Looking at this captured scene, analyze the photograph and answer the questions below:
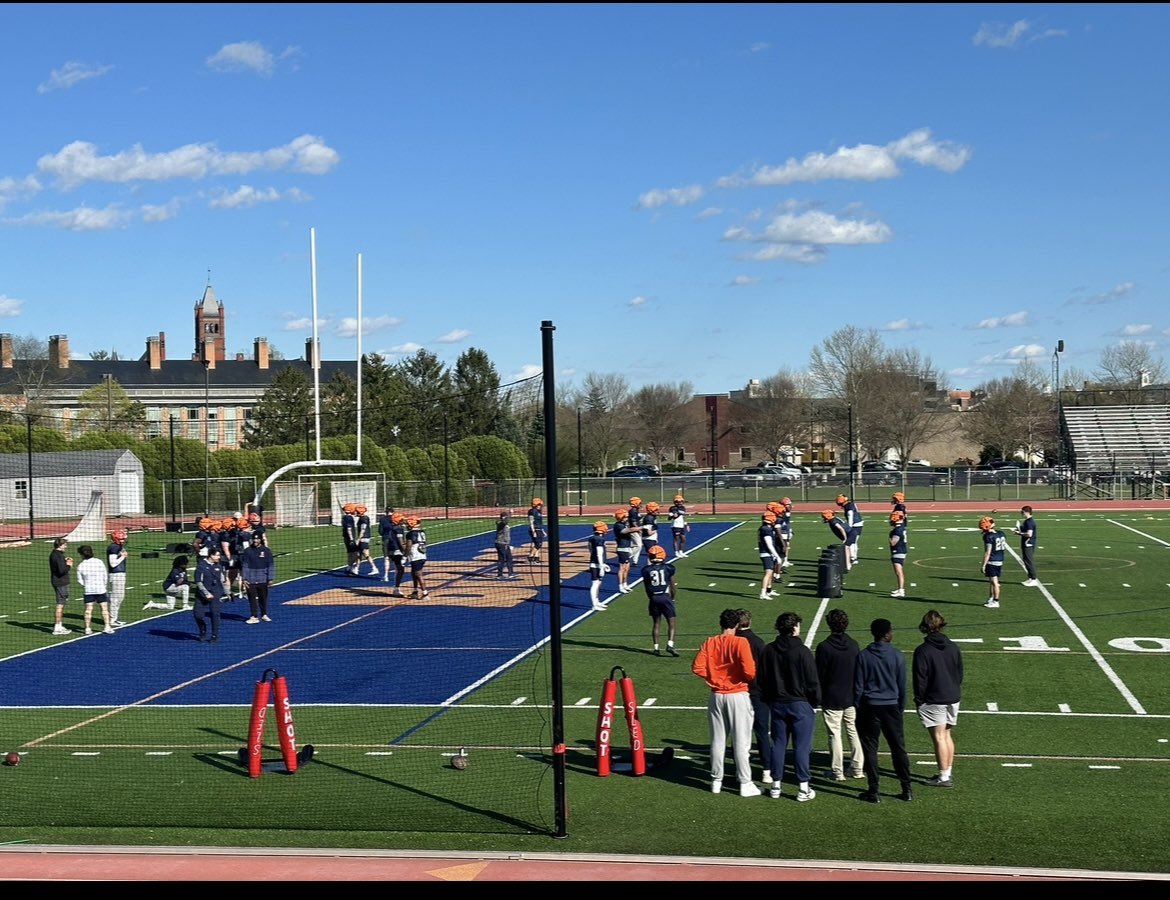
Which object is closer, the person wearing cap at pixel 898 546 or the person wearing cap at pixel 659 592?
the person wearing cap at pixel 659 592

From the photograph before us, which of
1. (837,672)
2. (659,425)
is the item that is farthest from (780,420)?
(837,672)

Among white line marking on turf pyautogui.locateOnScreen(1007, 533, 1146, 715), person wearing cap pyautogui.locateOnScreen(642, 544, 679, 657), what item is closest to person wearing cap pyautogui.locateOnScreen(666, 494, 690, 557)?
white line marking on turf pyautogui.locateOnScreen(1007, 533, 1146, 715)

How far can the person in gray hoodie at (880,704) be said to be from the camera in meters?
11.2

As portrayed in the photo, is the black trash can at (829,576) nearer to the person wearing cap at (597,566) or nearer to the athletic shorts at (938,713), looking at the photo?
the person wearing cap at (597,566)

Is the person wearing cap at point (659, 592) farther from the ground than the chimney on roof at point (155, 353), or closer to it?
closer to it

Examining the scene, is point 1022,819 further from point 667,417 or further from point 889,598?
point 667,417

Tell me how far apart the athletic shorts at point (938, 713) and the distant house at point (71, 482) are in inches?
1838

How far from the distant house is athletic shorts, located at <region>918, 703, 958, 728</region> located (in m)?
46.7

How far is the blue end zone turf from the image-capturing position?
17.5 metres

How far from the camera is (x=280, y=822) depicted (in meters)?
11.2

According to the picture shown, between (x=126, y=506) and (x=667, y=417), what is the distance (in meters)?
53.0

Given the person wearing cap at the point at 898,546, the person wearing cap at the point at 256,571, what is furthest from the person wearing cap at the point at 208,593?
the person wearing cap at the point at 898,546

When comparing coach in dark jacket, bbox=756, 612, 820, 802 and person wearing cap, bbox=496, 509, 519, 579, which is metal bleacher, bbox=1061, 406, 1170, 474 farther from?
coach in dark jacket, bbox=756, 612, 820, 802

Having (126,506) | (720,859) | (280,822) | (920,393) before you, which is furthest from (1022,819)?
(920,393)
